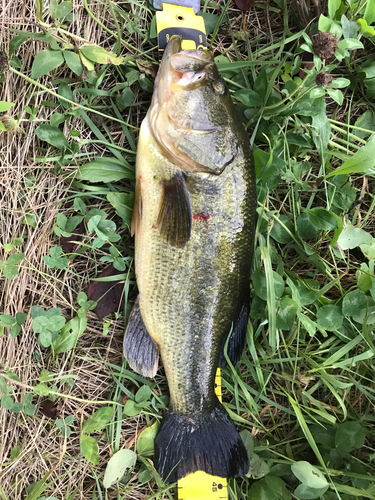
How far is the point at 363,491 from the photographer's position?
1.87 metres

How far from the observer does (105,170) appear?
199 centimetres

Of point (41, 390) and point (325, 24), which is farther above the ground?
point (325, 24)

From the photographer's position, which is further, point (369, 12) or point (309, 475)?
point (369, 12)

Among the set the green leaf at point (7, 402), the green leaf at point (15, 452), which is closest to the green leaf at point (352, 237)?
the green leaf at point (7, 402)

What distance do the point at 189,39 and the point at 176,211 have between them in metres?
1.07

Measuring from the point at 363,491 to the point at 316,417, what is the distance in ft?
1.34

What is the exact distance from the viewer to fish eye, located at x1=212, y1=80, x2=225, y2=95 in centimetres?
184

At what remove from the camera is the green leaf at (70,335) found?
1911mm

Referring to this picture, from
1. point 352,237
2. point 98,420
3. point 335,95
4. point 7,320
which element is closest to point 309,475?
point 98,420

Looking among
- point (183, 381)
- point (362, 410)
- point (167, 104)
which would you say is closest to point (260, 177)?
point (167, 104)

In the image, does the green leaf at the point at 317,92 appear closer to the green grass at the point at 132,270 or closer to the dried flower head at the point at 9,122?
the green grass at the point at 132,270

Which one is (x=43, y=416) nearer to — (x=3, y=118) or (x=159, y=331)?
(x=159, y=331)

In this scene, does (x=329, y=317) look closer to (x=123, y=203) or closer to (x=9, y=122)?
(x=123, y=203)

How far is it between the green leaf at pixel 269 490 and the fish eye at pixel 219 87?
2.20 metres
